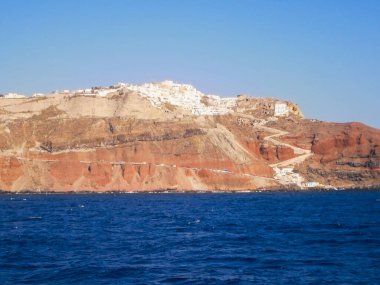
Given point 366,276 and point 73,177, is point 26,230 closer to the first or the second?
A: point 366,276

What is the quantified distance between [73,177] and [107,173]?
7795 millimetres

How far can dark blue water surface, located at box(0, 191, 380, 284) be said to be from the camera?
32625mm

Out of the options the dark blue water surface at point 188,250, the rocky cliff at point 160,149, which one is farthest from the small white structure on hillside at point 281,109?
the dark blue water surface at point 188,250

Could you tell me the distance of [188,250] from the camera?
41.7m

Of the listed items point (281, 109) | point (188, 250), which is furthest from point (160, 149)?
point (188, 250)

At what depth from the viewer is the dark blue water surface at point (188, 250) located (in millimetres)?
32625

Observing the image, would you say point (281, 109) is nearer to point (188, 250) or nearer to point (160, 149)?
point (160, 149)

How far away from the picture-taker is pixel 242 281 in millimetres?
31578

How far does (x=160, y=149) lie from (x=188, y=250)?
10658cm

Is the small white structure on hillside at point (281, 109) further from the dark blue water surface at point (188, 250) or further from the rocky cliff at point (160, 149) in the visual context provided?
the dark blue water surface at point (188, 250)

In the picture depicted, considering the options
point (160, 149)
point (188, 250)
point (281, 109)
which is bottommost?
point (188, 250)

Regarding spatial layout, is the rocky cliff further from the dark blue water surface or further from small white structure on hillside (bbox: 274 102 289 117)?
the dark blue water surface

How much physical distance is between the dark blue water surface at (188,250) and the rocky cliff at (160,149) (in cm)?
7137

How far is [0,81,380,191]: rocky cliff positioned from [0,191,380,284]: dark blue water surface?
71365 millimetres
